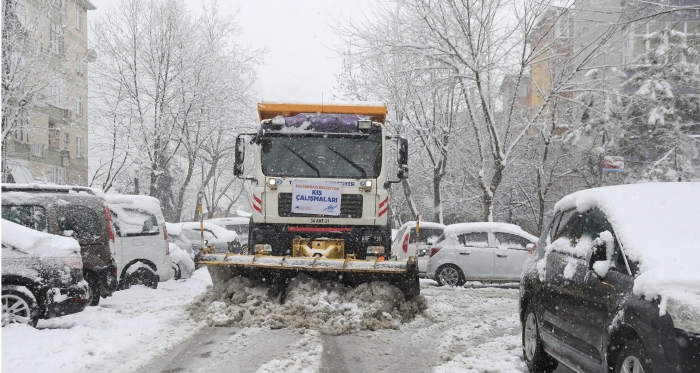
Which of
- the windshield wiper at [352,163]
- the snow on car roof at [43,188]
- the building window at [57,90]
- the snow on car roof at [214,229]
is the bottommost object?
the snow on car roof at [214,229]

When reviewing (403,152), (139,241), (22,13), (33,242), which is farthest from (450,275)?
(22,13)

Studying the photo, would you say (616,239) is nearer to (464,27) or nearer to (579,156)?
(464,27)

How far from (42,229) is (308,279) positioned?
165 inches

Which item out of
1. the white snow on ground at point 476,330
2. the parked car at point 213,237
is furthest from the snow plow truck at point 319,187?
the parked car at point 213,237

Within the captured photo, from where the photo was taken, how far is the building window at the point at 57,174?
3666 centimetres

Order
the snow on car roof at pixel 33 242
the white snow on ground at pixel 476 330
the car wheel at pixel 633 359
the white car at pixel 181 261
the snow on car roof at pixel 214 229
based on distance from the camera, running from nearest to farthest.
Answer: the car wheel at pixel 633 359 < the white snow on ground at pixel 476 330 < the snow on car roof at pixel 33 242 < the white car at pixel 181 261 < the snow on car roof at pixel 214 229

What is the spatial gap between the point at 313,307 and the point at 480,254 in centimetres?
786

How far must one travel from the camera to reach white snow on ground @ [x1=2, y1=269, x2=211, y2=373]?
21.5 feet

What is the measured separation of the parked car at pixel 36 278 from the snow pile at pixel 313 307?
5.85 ft

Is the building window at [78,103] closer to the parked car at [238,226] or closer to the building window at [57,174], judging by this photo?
the building window at [57,174]

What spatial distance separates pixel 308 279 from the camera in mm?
9406

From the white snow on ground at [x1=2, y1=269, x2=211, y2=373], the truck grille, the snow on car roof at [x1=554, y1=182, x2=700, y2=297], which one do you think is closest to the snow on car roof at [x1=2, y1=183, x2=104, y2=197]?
the white snow on ground at [x1=2, y1=269, x2=211, y2=373]

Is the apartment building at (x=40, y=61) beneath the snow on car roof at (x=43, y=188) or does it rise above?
above

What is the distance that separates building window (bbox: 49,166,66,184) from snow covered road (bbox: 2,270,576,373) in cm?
2895
